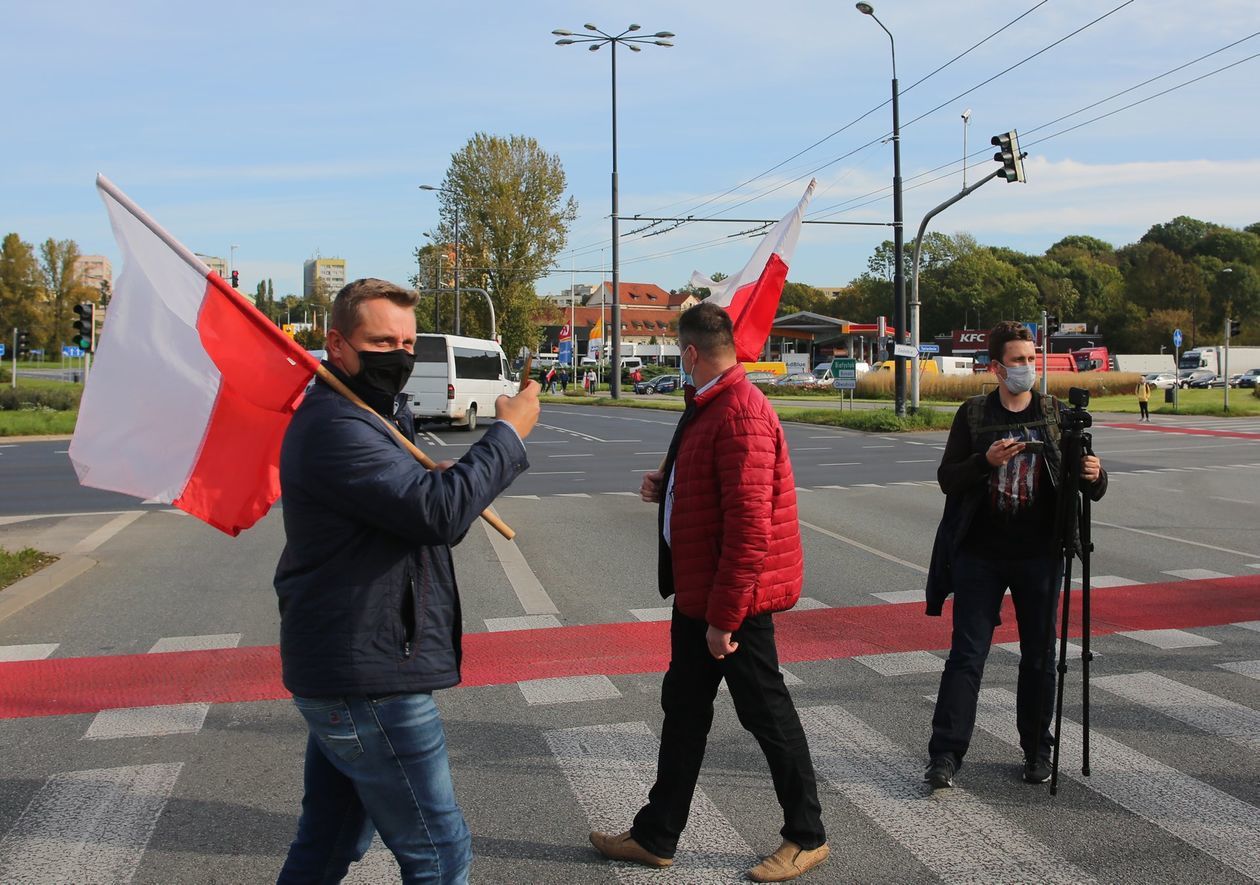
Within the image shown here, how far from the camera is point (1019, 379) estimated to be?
4863 mm

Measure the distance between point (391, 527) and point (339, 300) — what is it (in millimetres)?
618

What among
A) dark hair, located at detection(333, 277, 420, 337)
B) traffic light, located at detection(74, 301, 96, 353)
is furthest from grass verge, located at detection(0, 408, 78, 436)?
dark hair, located at detection(333, 277, 420, 337)

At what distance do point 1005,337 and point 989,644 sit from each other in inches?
51.4

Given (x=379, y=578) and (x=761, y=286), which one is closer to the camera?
(x=379, y=578)

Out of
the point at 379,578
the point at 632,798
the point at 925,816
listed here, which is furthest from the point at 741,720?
the point at 379,578

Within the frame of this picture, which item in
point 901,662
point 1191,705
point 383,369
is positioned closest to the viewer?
point 383,369

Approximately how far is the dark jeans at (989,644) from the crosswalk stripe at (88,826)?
3.09 meters

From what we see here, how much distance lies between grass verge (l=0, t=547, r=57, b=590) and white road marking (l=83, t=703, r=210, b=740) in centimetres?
387

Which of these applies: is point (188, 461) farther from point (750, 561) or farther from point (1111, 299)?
point (1111, 299)

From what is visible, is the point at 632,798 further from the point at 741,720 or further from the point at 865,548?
the point at 865,548

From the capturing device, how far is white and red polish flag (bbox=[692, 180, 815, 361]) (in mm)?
5410

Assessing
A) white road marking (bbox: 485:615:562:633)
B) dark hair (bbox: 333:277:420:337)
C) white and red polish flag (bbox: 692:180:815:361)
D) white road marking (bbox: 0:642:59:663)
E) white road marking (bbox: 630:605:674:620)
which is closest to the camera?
dark hair (bbox: 333:277:420:337)

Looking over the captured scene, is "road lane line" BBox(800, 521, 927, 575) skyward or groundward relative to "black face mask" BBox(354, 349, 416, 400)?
groundward

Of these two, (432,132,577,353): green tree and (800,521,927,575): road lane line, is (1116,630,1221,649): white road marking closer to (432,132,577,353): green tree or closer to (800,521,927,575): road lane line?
(800,521,927,575): road lane line
